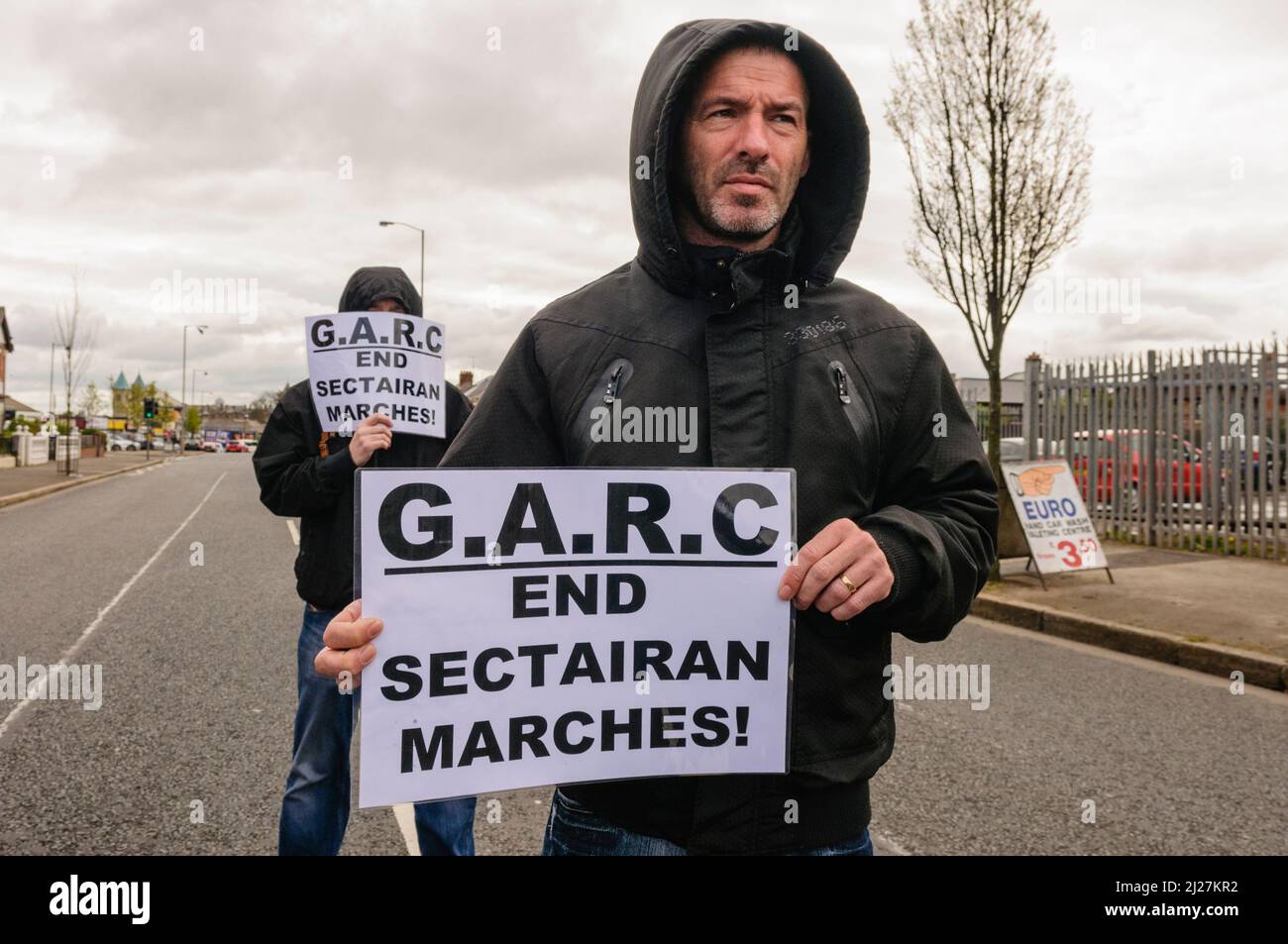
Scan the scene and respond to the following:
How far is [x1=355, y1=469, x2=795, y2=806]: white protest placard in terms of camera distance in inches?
61.4

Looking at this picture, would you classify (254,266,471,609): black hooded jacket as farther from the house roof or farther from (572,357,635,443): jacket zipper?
the house roof

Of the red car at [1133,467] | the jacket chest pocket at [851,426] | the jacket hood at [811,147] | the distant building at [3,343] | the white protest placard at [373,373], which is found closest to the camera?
the jacket chest pocket at [851,426]

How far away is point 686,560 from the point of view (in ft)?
5.38

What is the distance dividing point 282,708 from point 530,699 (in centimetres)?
435

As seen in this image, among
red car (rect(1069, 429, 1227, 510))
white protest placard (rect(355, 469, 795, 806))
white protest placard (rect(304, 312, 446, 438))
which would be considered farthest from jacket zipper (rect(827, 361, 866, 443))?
red car (rect(1069, 429, 1227, 510))

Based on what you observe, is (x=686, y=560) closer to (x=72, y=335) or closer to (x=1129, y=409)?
(x=1129, y=409)

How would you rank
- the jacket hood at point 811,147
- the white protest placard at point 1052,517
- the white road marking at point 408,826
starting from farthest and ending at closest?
the white protest placard at point 1052,517
the white road marking at point 408,826
the jacket hood at point 811,147

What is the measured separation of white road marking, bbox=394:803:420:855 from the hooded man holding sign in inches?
85.8

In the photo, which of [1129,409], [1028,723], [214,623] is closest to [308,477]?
[1028,723]

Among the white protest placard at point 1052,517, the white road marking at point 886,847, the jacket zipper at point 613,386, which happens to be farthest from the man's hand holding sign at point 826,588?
the white protest placard at point 1052,517

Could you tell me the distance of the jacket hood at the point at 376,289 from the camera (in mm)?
3455

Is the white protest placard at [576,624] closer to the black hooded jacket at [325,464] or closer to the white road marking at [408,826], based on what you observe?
the black hooded jacket at [325,464]

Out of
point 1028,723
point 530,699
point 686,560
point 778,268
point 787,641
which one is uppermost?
point 778,268

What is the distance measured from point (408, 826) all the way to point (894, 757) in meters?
2.28
